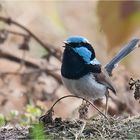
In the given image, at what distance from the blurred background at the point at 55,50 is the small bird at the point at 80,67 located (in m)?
0.27

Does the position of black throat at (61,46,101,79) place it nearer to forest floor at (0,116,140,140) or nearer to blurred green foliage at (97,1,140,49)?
blurred green foliage at (97,1,140,49)

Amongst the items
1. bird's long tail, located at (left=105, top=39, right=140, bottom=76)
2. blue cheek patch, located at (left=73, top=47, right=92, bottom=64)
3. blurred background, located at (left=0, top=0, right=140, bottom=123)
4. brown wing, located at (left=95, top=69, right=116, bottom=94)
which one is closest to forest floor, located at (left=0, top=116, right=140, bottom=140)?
blue cheek patch, located at (left=73, top=47, right=92, bottom=64)

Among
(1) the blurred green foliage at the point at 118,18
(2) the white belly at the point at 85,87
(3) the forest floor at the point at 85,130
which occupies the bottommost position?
(3) the forest floor at the point at 85,130

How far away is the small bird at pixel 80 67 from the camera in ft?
15.1

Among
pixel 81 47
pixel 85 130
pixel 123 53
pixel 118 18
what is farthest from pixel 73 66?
pixel 123 53

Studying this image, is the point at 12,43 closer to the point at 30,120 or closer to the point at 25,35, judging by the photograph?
the point at 25,35

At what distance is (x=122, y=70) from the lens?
278 inches

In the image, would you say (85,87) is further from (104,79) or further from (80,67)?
(104,79)

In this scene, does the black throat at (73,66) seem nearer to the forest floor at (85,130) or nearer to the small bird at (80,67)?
the small bird at (80,67)

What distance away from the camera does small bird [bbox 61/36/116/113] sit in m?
4.62

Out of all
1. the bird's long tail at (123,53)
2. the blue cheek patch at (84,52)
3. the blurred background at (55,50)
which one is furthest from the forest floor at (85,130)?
the bird's long tail at (123,53)

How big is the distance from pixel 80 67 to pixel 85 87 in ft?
0.57

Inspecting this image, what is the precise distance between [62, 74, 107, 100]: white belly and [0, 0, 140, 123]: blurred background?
36 centimetres

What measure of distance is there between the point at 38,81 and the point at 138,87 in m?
3.65
